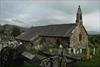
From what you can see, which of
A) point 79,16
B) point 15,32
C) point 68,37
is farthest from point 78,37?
point 15,32

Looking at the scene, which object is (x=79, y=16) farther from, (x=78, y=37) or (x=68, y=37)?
(x=68, y=37)

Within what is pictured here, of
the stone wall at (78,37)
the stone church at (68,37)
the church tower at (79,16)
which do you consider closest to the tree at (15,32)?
the stone church at (68,37)

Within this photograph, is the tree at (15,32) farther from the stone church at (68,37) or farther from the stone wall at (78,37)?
the stone wall at (78,37)

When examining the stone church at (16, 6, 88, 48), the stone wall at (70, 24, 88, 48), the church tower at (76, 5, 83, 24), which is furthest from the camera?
the church tower at (76, 5, 83, 24)

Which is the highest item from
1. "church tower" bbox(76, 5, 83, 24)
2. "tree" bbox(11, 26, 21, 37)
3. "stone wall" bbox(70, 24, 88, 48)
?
"church tower" bbox(76, 5, 83, 24)

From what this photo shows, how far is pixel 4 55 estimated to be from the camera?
1474cm

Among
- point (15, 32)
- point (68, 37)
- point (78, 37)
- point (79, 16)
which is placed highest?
point (79, 16)

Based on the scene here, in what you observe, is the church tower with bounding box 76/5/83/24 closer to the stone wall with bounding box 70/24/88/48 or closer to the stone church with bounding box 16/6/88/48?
the stone church with bounding box 16/6/88/48

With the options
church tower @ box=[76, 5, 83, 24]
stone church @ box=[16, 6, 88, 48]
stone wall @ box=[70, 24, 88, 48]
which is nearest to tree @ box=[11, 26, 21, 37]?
stone church @ box=[16, 6, 88, 48]

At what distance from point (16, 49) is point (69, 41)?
20.2 metres

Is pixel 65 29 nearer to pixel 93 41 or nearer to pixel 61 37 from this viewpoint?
pixel 61 37

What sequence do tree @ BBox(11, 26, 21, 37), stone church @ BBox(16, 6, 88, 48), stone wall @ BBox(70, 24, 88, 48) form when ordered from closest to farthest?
stone church @ BBox(16, 6, 88, 48), stone wall @ BBox(70, 24, 88, 48), tree @ BBox(11, 26, 21, 37)

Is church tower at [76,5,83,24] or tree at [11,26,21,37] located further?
tree at [11,26,21,37]

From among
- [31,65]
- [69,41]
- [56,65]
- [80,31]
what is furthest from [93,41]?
[56,65]
